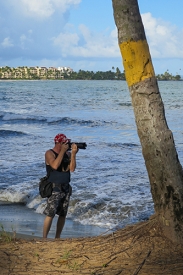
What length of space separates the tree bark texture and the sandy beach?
Result: 2.91 m

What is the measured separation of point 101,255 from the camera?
468 centimetres

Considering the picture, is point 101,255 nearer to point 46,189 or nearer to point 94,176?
point 46,189

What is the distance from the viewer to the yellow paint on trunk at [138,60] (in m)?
4.79

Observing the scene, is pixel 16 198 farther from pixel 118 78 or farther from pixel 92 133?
pixel 118 78

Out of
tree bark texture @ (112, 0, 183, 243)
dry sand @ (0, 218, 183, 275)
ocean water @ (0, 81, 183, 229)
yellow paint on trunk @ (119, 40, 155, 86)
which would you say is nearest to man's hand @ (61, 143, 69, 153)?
dry sand @ (0, 218, 183, 275)

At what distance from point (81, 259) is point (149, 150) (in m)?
1.21

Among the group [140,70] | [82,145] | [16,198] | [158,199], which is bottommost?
[16,198]

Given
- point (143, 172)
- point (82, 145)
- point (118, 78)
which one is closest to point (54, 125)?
point (143, 172)

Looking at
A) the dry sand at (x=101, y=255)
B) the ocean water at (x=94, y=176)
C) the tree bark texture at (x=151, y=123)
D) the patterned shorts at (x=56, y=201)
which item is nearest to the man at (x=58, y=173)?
the patterned shorts at (x=56, y=201)

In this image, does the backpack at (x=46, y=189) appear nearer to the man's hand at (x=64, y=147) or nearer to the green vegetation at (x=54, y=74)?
the man's hand at (x=64, y=147)

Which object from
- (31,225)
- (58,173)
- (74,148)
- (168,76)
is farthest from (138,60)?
(168,76)

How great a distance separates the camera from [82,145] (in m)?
6.07

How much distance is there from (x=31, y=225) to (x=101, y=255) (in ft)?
11.6

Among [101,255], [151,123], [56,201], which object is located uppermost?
[151,123]
